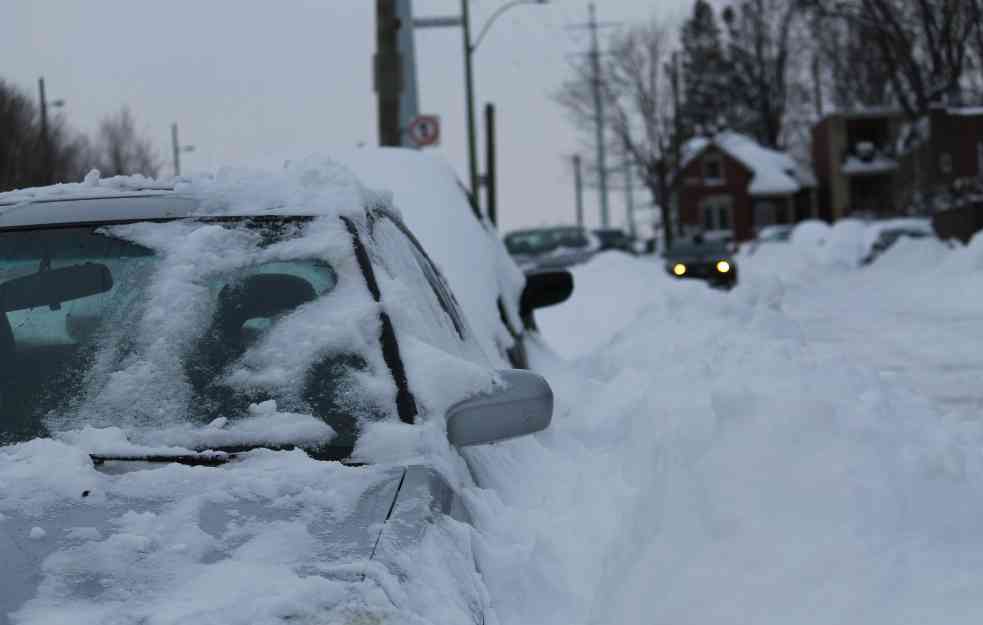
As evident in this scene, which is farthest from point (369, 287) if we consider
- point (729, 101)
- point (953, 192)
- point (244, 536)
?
point (729, 101)

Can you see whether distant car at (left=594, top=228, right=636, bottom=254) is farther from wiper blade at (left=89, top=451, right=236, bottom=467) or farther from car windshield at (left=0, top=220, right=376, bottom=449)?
wiper blade at (left=89, top=451, right=236, bottom=467)

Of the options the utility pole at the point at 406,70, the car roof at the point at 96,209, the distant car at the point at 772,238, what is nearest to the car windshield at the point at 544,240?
the utility pole at the point at 406,70

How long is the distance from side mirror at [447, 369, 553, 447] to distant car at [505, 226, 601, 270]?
2491cm

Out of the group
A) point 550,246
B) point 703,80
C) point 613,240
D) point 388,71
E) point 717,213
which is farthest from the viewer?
point 703,80

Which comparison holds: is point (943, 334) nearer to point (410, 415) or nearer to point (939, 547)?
point (939, 547)

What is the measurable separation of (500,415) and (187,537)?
92 cm

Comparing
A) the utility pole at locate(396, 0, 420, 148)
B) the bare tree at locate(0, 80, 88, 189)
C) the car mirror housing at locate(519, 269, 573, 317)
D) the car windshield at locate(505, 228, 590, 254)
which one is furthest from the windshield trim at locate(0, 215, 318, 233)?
the car windshield at locate(505, 228, 590, 254)

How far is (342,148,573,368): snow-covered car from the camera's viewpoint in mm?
6887

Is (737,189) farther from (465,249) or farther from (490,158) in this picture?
(465,249)

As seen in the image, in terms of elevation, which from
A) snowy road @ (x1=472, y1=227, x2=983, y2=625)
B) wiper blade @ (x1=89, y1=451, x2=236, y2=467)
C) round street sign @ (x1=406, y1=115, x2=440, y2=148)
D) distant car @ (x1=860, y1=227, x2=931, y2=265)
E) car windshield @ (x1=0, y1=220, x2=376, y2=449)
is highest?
round street sign @ (x1=406, y1=115, x2=440, y2=148)

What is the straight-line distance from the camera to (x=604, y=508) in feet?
14.6

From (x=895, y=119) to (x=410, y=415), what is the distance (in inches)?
2751

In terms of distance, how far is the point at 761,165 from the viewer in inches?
2990

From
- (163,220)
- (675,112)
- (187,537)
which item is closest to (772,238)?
(675,112)
